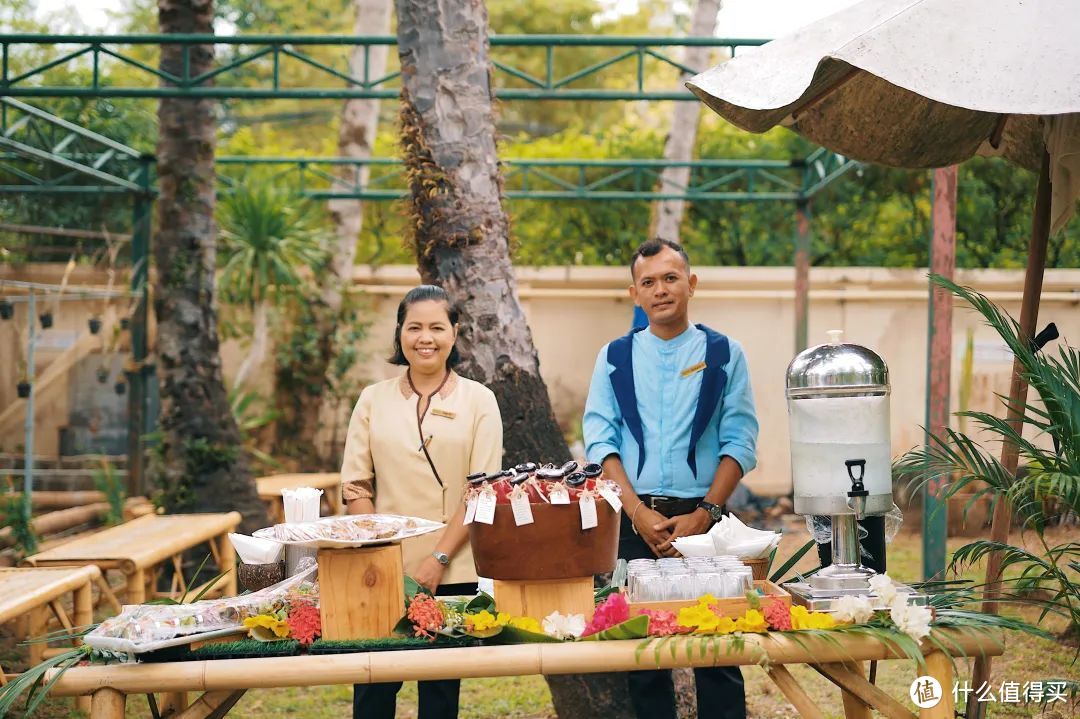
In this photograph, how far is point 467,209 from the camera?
178 inches

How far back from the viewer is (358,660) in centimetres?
255

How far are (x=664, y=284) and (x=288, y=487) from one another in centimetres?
609

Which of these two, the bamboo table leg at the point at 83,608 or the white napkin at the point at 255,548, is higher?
the white napkin at the point at 255,548

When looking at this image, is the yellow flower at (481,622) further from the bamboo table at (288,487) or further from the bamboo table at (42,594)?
the bamboo table at (288,487)

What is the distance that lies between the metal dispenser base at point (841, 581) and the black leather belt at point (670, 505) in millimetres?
529

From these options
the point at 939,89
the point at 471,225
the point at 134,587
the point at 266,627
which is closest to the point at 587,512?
the point at 266,627

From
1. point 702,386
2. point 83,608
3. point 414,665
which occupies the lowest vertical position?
point 83,608

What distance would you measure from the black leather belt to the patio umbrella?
89cm

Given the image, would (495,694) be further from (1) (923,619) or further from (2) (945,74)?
(2) (945,74)

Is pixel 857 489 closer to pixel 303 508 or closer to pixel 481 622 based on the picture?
pixel 481 622

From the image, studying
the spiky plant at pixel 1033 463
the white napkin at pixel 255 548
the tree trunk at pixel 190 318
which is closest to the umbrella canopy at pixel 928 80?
the spiky plant at pixel 1033 463

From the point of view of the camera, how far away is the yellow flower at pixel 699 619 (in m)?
2.60

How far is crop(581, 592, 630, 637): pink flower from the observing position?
2.66 metres

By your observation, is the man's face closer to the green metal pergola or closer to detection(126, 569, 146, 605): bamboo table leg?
the green metal pergola
